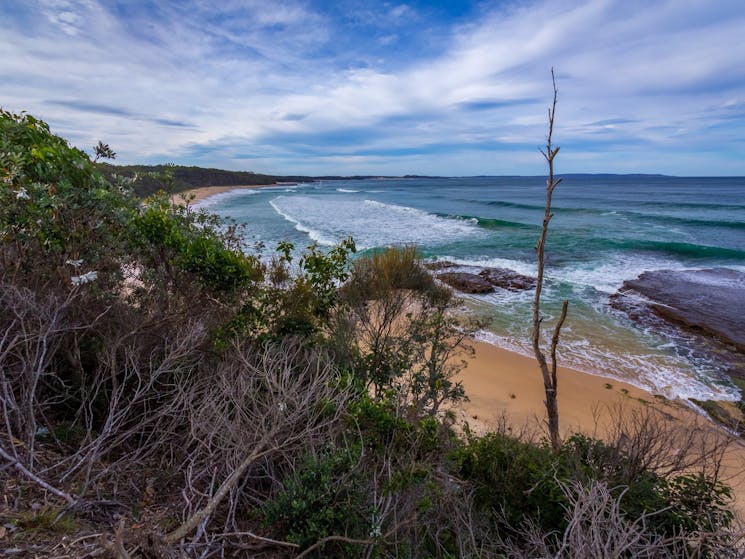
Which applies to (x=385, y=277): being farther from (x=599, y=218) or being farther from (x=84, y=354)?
(x=599, y=218)

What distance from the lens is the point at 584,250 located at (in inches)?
953

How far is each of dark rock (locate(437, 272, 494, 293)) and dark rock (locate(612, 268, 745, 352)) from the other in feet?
16.5

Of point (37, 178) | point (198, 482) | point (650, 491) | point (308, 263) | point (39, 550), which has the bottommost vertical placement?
point (650, 491)

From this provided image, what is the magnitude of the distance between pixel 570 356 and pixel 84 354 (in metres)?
11.6

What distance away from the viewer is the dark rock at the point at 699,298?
13289 millimetres

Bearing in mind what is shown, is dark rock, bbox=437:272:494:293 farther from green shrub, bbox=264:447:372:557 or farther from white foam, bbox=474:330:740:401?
green shrub, bbox=264:447:372:557

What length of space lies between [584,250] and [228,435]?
2530cm

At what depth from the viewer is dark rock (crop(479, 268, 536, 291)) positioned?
675 inches

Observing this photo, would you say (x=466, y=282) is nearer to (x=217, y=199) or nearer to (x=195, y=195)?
(x=195, y=195)

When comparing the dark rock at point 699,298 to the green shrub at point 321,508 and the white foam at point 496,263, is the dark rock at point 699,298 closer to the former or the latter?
the white foam at point 496,263

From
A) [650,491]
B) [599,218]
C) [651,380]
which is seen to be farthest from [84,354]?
[599,218]

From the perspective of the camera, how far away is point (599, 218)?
36.6m

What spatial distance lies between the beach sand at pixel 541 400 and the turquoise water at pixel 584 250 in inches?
29.3

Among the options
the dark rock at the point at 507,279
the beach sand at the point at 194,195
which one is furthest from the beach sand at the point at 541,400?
the dark rock at the point at 507,279
